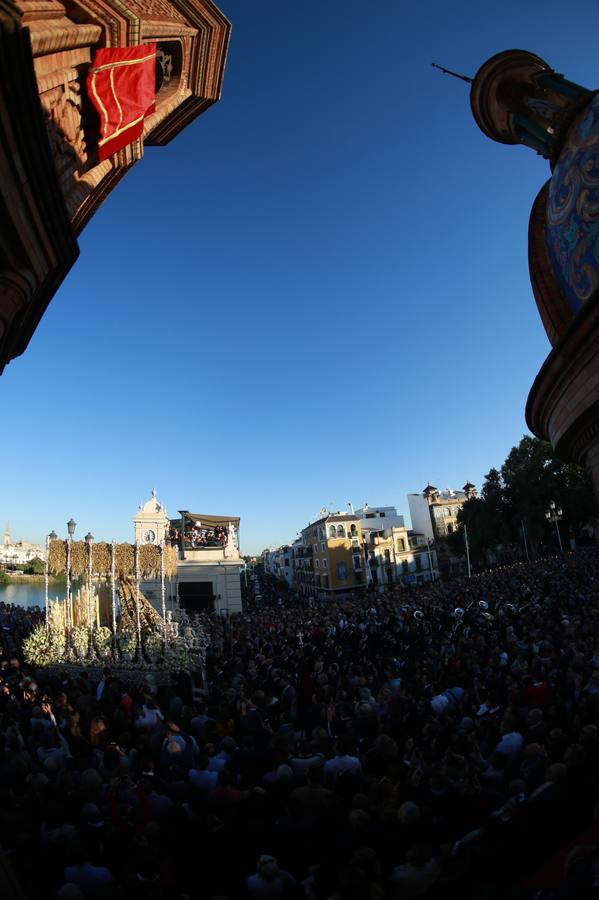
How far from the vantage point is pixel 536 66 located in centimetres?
877

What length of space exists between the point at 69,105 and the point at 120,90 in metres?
1.24

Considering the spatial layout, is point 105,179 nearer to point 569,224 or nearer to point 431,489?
point 569,224

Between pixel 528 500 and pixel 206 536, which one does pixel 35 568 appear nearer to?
pixel 206 536

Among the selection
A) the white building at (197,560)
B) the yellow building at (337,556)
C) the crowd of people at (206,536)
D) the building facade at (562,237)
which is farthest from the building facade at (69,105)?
the yellow building at (337,556)

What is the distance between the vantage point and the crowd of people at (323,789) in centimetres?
330

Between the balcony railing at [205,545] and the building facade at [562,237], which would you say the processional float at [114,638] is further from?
the balcony railing at [205,545]

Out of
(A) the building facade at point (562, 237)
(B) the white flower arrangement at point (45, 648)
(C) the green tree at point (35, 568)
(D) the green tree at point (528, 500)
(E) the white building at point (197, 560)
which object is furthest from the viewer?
(C) the green tree at point (35, 568)

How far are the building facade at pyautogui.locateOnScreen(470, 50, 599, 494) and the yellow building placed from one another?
50714mm

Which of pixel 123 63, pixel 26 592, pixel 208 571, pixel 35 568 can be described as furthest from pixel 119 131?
pixel 35 568

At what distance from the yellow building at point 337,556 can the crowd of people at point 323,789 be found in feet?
156

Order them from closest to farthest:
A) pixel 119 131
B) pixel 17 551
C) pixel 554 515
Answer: pixel 119 131 → pixel 554 515 → pixel 17 551

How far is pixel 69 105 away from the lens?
6578 millimetres

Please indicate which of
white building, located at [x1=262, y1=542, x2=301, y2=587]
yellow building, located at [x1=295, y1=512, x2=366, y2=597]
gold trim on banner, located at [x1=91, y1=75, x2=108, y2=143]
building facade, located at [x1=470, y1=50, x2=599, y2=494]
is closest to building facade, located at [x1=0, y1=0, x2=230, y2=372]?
gold trim on banner, located at [x1=91, y1=75, x2=108, y2=143]

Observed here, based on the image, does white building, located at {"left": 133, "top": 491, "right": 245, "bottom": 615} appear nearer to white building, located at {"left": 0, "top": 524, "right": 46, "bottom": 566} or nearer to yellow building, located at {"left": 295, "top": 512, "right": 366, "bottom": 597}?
yellow building, located at {"left": 295, "top": 512, "right": 366, "bottom": 597}
